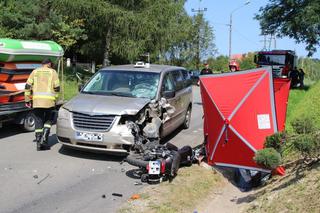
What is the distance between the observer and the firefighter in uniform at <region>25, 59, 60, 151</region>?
355 inches

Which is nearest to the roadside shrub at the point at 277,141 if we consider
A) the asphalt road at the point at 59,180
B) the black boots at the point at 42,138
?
the asphalt road at the point at 59,180

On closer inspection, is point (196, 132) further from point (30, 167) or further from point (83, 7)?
point (83, 7)

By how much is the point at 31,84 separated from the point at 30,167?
7.49 feet

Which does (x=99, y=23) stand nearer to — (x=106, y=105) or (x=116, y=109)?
(x=106, y=105)

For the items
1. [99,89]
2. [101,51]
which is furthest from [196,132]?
[101,51]

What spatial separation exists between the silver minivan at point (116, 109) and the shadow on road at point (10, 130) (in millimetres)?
2473

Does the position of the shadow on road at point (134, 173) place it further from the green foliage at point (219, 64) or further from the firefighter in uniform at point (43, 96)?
the green foliage at point (219, 64)

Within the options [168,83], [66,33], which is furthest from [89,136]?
[66,33]

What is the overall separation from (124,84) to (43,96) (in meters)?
1.70

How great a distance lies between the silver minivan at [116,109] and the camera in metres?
7.98

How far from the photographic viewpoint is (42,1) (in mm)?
25688

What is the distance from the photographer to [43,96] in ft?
30.0

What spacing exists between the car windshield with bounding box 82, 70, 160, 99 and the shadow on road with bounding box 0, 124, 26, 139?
249 cm

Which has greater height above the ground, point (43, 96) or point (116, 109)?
point (43, 96)
